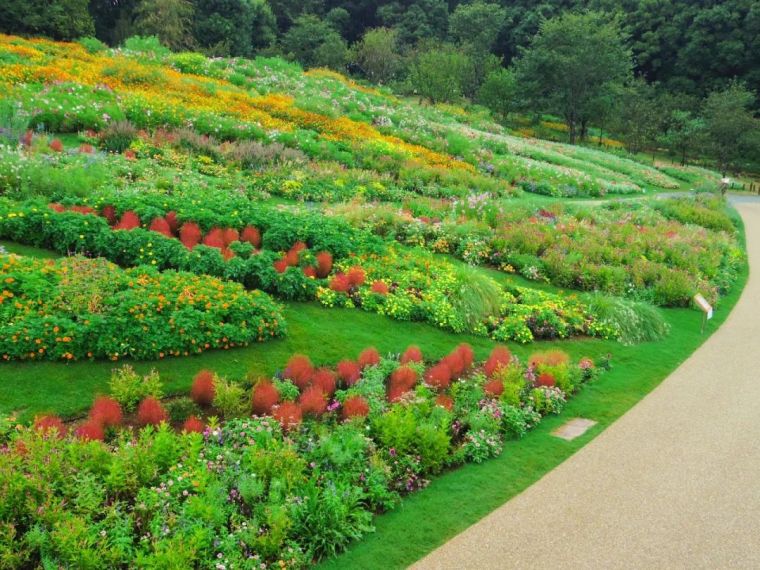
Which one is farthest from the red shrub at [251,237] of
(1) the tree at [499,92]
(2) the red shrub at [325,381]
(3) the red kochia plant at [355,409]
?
(1) the tree at [499,92]

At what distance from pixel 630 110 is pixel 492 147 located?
74.9 ft

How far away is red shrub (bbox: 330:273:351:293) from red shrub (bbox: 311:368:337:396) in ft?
7.94

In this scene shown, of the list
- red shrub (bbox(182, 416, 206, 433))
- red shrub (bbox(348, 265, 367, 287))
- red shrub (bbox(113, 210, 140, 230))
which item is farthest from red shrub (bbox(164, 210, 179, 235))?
red shrub (bbox(182, 416, 206, 433))

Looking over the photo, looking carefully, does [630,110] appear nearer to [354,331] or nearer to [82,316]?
[354,331]

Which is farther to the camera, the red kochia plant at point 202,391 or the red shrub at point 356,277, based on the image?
the red shrub at point 356,277

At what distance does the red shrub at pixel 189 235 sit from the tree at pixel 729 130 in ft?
138

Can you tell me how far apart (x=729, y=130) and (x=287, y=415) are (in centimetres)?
4415

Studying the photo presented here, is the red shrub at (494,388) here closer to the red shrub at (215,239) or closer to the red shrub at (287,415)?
the red shrub at (287,415)

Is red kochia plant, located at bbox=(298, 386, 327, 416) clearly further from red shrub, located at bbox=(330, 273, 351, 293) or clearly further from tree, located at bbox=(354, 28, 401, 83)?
tree, located at bbox=(354, 28, 401, 83)

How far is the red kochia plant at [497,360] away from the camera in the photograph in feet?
23.8

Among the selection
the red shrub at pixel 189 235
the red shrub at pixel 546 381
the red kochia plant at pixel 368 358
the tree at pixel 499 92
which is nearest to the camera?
the red kochia plant at pixel 368 358

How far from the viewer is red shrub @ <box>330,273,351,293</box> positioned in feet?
28.4

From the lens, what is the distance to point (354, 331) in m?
7.82

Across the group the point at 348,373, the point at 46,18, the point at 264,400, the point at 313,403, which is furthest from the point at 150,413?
the point at 46,18
